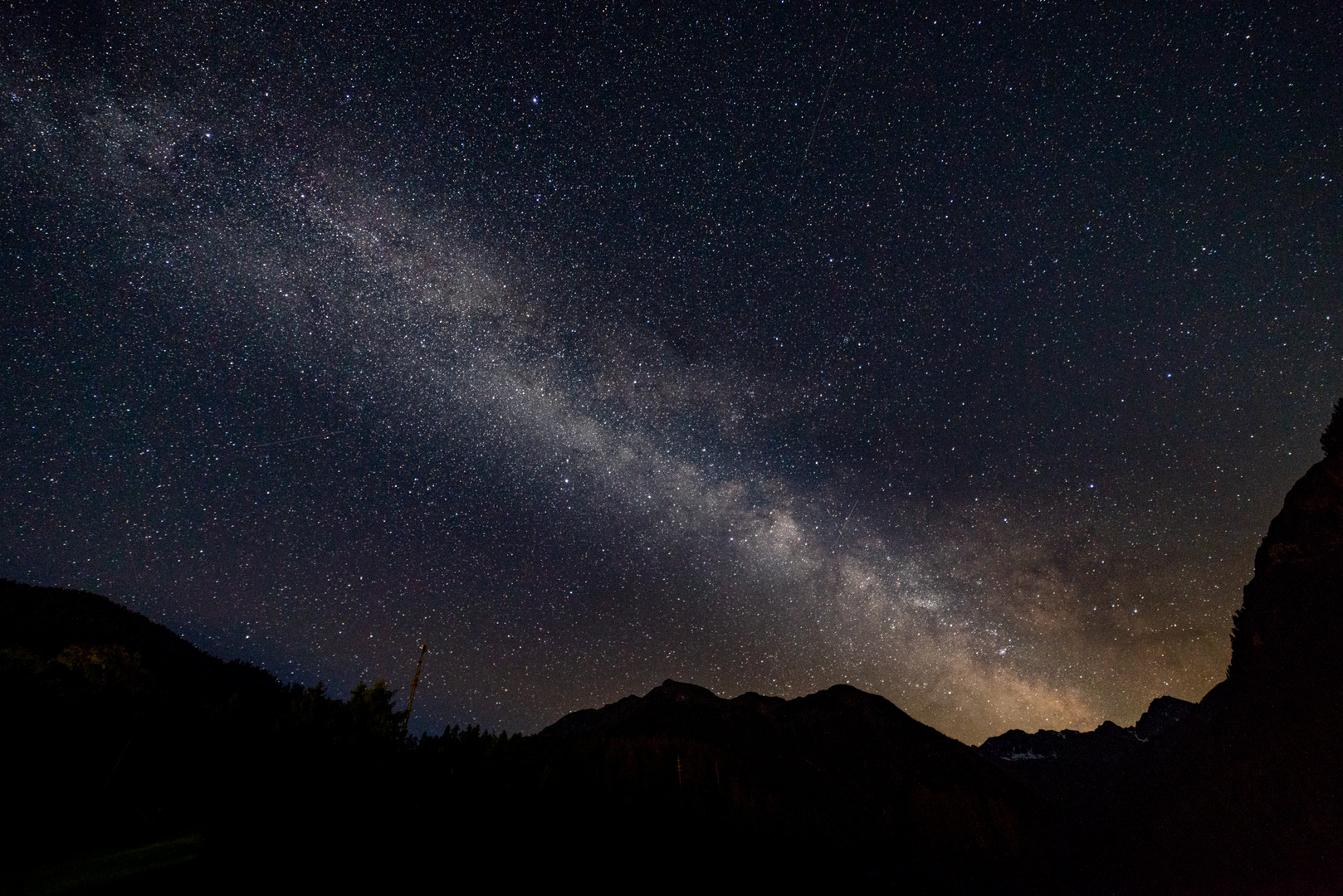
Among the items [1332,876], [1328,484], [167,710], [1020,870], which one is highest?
[1328,484]

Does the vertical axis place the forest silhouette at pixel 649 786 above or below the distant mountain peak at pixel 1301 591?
below

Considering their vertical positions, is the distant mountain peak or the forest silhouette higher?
the distant mountain peak

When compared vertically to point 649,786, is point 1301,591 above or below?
above

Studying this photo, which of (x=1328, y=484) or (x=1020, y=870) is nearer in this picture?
(x=1328, y=484)

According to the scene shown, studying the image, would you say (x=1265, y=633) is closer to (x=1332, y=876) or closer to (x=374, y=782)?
(x=1332, y=876)

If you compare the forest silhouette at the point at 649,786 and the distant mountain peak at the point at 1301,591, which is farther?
the distant mountain peak at the point at 1301,591

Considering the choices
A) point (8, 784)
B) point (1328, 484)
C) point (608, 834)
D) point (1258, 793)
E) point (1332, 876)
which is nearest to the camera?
point (8, 784)

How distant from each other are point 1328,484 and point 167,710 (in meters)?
73.7

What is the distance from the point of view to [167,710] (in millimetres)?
8523

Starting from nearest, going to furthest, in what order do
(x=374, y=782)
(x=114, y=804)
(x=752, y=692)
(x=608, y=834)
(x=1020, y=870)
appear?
(x=114, y=804) → (x=374, y=782) → (x=608, y=834) → (x=1020, y=870) → (x=752, y=692)

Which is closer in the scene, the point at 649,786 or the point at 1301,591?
the point at 649,786

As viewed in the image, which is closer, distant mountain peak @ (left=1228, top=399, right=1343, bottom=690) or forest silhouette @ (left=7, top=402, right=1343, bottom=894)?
forest silhouette @ (left=7, top=402, right=1343, bottom=894)

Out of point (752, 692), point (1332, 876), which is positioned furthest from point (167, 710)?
point (752, 692)

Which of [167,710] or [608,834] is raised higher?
[167,710]
